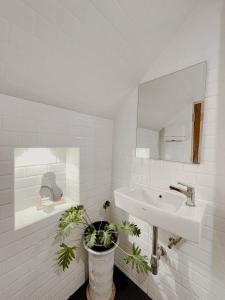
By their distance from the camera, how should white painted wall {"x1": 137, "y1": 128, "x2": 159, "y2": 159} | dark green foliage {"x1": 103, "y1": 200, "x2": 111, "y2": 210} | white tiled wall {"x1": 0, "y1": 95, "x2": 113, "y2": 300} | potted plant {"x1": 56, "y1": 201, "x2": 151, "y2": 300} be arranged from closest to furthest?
white tiled wall {"x1": 0, "y1": 95, "x2": 113, "y2": 300} → potted plant {"x1": 56, "y1": 201, "x2": 151, "y2": 300} → white painted wall {"x1": 137, "y1": 128, "x2": 159, "y2": 159} → dark green foliage {"x1": 103, "y1": 200, "x2": 111, "y2": 210}

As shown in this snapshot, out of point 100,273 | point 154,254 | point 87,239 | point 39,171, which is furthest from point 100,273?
point 39,171

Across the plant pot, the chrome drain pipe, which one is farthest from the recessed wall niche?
the chrome drain pipe

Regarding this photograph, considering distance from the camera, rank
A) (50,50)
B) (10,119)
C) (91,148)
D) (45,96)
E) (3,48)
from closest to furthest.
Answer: (3,48)
(50,50)
(10,119)
(45,96)
(91,148)

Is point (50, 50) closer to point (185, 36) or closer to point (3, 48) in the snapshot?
point (3, 48)

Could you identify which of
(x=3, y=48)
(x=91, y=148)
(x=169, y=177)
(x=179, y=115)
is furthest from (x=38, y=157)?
(x=179, y=115)

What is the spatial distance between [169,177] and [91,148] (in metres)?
0.80

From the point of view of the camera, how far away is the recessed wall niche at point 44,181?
1.30 meters

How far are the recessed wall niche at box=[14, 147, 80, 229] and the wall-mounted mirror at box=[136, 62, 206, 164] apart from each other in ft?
2.36

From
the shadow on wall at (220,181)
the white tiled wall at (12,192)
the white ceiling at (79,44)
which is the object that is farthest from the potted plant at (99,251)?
the white ceiling at (79,44)

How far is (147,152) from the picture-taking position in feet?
4.70

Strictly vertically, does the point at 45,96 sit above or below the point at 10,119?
above

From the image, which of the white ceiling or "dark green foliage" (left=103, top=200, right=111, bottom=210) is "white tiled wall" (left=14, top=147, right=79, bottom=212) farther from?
the white ceiling

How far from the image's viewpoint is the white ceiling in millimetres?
750

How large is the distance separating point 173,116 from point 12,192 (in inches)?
53.3
